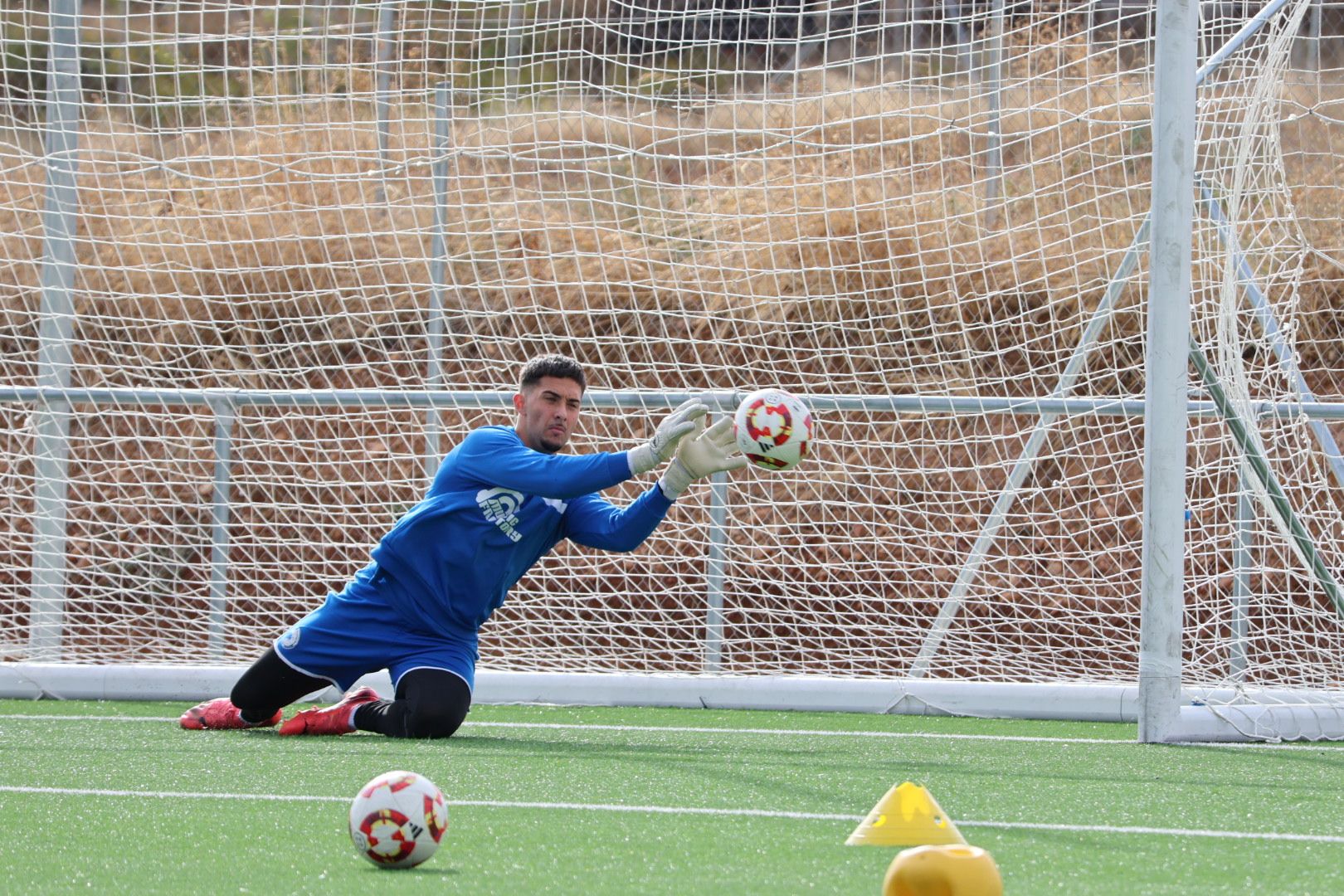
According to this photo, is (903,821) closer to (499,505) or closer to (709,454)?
(709,454)

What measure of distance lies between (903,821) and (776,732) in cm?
280

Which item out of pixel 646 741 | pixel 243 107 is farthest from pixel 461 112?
pixel 646 741

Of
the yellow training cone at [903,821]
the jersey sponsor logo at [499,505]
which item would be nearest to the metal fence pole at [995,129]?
the jersey sponsor logo at [499,505]

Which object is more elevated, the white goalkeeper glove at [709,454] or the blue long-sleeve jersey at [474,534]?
the white goalkeeper glove at [709,454]

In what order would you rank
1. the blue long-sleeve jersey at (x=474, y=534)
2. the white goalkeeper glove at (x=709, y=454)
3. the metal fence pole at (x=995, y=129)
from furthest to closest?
1. the metal fence pole at (x=995, y=129)
2. the blue long-sleeve jersey at (x=474, y=534)
3. the white goalkeeper glove at (x=709, y=454)

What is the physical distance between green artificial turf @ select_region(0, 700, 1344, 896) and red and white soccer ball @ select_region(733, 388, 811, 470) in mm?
873

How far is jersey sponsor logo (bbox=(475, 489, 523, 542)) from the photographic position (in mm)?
5434

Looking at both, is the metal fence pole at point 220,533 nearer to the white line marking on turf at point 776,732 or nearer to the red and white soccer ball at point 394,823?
the white line marking on turf at point 776,732

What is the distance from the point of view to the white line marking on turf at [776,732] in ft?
17.8

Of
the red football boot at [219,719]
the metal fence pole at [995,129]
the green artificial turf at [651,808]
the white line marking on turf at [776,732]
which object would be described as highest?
the metal fence pole at [995,129]

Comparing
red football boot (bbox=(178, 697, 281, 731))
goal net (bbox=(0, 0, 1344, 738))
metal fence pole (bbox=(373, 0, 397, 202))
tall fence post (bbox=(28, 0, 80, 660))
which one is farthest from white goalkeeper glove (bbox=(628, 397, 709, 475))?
tall fence post (bbox=(28, 0, 80, 660))

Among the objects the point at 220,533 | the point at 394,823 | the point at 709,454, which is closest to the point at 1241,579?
the point at 709,454

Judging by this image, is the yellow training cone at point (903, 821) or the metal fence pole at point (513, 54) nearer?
the yellow training cone at point (903, 821)

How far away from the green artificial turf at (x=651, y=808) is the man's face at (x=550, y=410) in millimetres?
990
